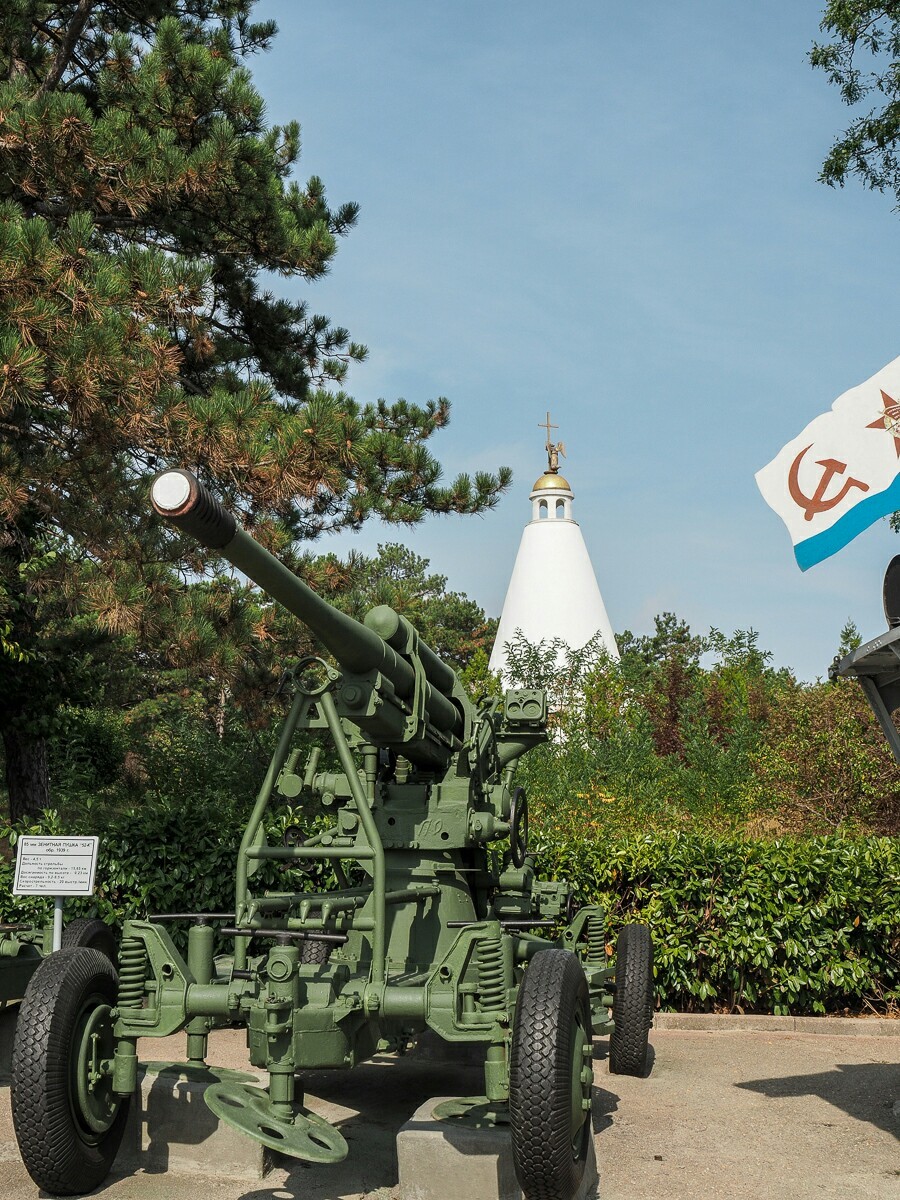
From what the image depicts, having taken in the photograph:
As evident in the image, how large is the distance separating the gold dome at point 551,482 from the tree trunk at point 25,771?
17.7 m

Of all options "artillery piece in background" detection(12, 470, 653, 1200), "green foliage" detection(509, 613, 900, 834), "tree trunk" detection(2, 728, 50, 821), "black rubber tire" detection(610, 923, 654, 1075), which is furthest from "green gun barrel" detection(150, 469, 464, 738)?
"tree trunk" detection(2, 728, 50, 821)

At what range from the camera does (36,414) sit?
9.38 meters

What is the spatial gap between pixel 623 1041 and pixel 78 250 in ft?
20.6

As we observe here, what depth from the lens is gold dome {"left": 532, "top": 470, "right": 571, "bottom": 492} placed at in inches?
1113

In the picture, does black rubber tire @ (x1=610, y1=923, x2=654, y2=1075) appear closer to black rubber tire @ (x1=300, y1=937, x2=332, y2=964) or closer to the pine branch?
black rubber tire @ (x1=300, y1=937, x2=332, y2=964)

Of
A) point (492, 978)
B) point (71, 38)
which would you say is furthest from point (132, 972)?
point (71, 38)

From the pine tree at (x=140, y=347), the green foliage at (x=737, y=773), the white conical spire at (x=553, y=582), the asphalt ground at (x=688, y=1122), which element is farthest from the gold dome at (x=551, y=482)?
the asphalt ground at (x=688, y=1122)

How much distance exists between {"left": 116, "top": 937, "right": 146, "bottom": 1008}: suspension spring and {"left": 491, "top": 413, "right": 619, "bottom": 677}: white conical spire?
827 inches

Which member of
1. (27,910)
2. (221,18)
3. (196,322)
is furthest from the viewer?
(221,18)

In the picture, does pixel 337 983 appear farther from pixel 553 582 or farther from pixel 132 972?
pixel 553 582

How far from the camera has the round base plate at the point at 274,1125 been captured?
4602 millimetres

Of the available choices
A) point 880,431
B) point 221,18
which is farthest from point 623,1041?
point 221,18

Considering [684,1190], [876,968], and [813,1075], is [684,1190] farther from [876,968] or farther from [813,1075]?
[876,968]

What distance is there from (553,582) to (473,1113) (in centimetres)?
2243
